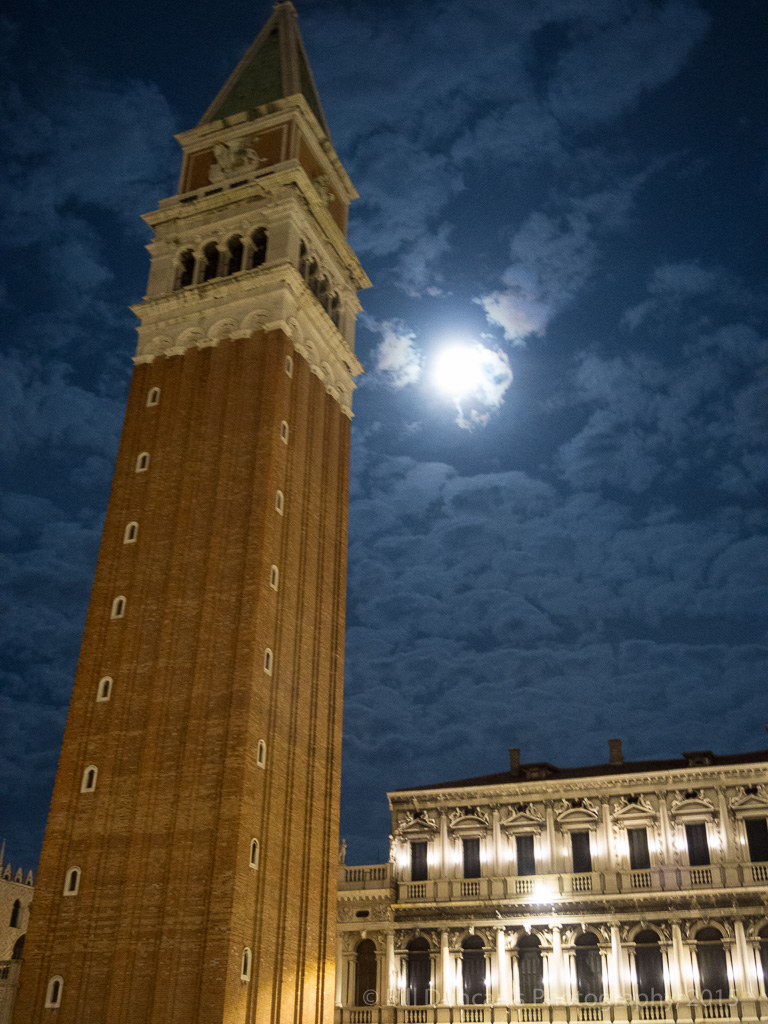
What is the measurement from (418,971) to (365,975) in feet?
8.52

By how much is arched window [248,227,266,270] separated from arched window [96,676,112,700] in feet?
63.2

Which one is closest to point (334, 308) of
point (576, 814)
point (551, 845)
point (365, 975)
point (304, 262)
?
point (304, 262)

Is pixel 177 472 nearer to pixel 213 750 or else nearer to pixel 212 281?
pixel 212 281

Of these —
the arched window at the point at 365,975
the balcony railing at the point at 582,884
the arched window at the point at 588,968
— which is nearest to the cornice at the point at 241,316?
the balcony railing at the point at 582,884

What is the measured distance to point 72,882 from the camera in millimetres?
33750

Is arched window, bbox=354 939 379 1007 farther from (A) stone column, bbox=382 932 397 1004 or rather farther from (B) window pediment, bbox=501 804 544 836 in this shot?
(B) window pediment, bbox=501 804 544 836

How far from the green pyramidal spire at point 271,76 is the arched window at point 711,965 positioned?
142 feet

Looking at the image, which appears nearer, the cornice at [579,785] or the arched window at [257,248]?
the arched window at [257,248]

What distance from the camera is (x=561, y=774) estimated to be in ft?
167

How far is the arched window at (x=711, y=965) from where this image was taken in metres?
43.3

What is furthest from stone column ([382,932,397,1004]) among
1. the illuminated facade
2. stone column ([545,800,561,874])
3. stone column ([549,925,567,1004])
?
stone column ([545,800,561,874])

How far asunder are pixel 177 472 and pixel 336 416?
9313 mm

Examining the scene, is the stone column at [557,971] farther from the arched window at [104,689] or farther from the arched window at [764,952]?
the arched window at [104,689]

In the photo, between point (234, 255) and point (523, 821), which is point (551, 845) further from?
point (234, 255)
